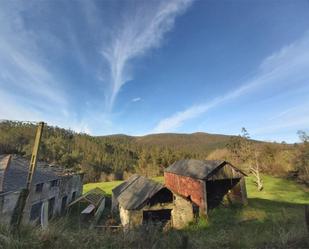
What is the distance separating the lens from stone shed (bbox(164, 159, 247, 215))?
2527 centimetres

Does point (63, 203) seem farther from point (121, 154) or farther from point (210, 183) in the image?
point (121, 154)

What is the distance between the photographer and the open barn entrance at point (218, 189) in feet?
92.8

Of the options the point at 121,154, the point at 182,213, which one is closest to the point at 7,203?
the point at 182,213

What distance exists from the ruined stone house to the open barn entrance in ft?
58.1

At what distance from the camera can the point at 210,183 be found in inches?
1177

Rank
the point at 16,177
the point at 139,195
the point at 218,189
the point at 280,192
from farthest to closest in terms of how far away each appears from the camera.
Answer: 1. the point at 280,192
2. the point at 218,189
3. the point at 139,195
4. the point at 16,177

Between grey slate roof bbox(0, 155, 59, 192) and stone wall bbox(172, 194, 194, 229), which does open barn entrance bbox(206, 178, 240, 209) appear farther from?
grey slate roof bbox(0, 155, 59, 192)

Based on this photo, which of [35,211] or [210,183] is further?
[210,183]

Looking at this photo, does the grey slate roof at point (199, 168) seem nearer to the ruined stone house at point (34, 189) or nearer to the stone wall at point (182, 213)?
the stone wall at point (182, 213)

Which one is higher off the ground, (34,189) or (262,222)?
(34,189)

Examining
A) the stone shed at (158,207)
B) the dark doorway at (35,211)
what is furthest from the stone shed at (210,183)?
the dark doorway at (35,211)

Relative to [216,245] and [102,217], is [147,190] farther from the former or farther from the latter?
[216,245]

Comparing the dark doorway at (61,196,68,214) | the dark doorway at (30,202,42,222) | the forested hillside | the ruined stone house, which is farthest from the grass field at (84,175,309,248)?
the dark doorway at (61,196,68,214)

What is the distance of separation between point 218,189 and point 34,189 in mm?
19921
